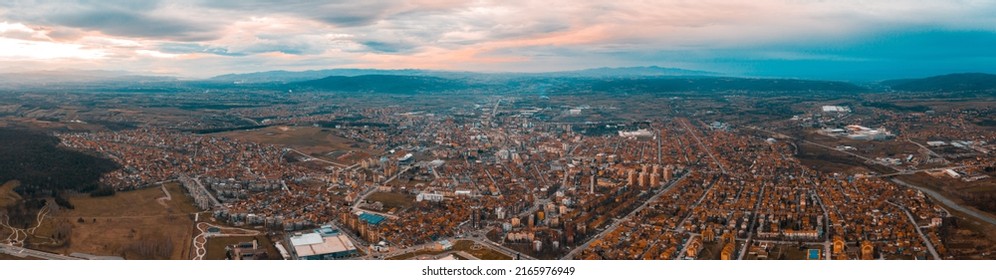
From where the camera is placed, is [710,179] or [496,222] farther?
[710,179]

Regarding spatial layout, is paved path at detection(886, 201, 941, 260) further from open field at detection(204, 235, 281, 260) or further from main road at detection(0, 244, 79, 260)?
main road at detection(0, 244, 79, 260)

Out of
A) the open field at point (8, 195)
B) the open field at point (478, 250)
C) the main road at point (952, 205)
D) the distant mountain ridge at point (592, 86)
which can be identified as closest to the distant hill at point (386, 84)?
the distant mountain ridge at point (592, 86)

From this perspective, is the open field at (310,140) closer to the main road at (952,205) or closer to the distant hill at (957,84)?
the main road at (952,205)

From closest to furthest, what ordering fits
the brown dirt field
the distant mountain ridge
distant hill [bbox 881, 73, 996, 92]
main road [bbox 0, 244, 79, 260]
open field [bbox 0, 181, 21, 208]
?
main road [bbox 0, 244, 79, 260]
open field [bbox 0, 181, 21, 208]
the brown dirt field
distant hill [bbox 881, 73, 996, 92]
the distant mountain ridge

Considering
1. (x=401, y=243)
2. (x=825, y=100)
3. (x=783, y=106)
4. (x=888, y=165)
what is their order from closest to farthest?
(x=401, y=243), (x=888, y=165), (x=783, y=106), (x=825, y=100)

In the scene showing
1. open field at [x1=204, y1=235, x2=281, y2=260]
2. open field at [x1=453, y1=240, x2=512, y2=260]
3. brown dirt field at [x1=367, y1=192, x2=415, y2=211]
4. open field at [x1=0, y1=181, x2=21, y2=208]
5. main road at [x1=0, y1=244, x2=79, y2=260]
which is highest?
open field at [x1=0, y1=181, x2=21, y2=208]

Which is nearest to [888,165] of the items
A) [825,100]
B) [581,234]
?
[581,234]

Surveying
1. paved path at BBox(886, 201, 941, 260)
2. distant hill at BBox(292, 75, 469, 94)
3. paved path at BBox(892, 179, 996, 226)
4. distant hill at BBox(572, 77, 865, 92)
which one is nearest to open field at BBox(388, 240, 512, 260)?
paved path at BBox(886, 201, 941, 260)

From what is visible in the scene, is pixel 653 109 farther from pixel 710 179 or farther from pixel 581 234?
pixel 581 234

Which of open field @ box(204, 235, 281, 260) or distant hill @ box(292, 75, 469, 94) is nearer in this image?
open field @ box(204, 235, 281, 260)
